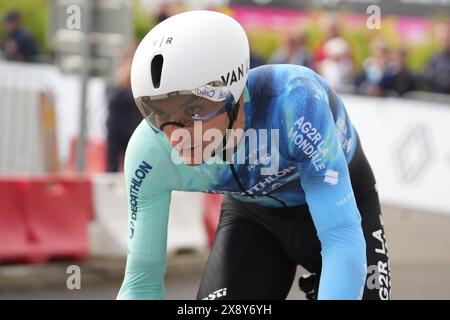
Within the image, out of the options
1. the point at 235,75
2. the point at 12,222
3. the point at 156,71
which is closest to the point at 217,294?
the point at 235,75

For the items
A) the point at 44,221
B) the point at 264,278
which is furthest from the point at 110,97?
the point at 264,278

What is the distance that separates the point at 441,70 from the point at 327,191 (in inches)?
469

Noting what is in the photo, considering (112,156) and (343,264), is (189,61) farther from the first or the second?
(112,156)

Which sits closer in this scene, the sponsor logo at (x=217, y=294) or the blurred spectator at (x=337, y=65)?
the sponsor logo at (x=217, y=294)

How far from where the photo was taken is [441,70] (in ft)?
Result: 50.9

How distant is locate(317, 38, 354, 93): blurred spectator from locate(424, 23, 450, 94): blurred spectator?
1189mm

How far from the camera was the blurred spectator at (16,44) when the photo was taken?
1927cm

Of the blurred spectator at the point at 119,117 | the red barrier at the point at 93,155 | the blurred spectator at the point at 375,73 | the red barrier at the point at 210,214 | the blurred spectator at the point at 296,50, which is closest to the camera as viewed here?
the red barrier at the point at 210,214

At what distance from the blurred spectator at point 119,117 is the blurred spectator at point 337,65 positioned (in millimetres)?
3585

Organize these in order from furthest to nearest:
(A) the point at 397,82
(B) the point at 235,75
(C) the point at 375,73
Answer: (C) the point at 375,73, (A) the point at 397,82, (B) the point at 235,75

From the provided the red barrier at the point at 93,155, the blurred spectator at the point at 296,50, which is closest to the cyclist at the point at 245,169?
the red barrier at the point at 93,155

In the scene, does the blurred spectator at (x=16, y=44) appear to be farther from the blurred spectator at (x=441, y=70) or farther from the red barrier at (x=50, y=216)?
the red barrier at (x=50, y=216)

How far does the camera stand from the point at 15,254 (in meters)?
9.52

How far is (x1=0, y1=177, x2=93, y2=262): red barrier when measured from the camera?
9625 mm
